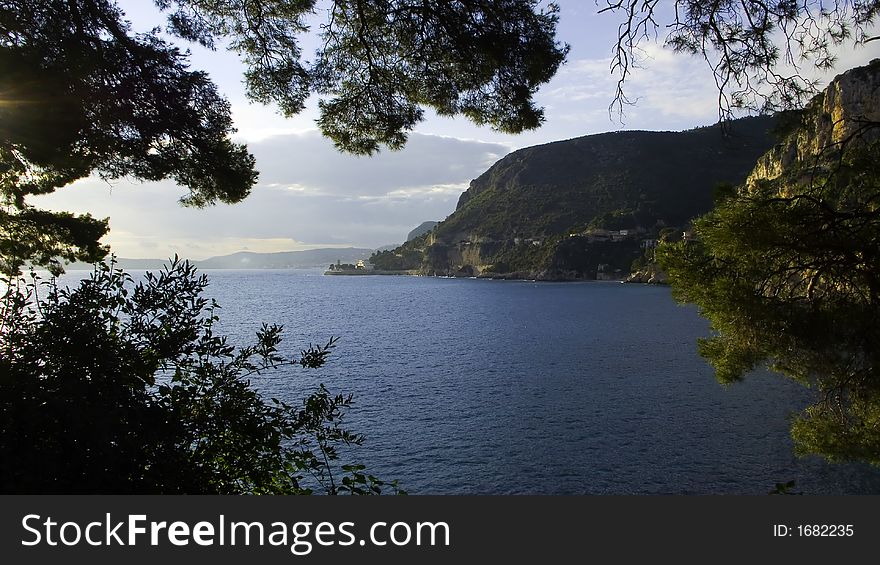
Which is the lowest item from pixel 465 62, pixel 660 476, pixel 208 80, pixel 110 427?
pixel 660 476

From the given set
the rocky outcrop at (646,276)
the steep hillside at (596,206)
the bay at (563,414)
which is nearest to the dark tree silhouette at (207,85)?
the bay at (563,414)

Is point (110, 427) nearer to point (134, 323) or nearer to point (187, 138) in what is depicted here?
point (134, 323)

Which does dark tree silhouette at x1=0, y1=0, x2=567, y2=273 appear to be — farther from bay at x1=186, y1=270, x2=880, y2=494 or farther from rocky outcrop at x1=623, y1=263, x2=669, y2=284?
rocky outcrop at x1=623, y1=263, x2=669, y2=284

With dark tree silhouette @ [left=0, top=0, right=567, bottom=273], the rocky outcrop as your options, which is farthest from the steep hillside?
dark tree silhouette @ [left=0, top=0, right=567, bottom=273]

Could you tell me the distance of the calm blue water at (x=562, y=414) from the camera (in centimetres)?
1727

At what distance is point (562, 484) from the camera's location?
661 inches

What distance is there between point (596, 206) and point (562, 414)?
15448 cm

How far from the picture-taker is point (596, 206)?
6673 inches

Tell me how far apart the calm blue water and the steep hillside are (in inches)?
3746

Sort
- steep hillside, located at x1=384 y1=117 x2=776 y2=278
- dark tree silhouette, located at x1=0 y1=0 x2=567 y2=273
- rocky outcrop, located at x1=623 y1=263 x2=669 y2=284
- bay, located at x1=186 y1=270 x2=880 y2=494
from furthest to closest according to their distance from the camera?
1. steep hillside, located at x1=384 y1=117 x2=776 y2=278
2. rocky outcrop, located at x1=623 y1=263 x2=669 y2=284
3. bay, located at x1=186 y1=270 x2=880 y2=494
4. dark tree silhouette, located at x1=0 y1=0 x2=567 y2=273

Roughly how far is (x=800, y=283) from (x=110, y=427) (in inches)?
312

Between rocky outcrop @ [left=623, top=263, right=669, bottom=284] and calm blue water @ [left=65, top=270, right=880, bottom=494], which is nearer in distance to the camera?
calm blue water @ [left=65, top=270, right=880, bottom=494]

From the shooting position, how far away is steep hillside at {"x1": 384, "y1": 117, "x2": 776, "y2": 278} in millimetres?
143625

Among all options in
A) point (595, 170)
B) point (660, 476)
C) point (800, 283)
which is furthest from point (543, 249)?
point (800, 283)
